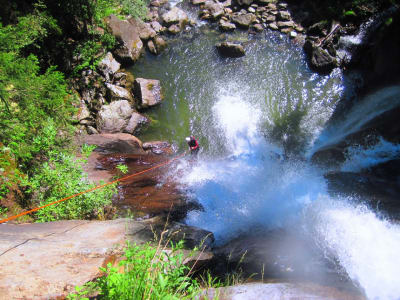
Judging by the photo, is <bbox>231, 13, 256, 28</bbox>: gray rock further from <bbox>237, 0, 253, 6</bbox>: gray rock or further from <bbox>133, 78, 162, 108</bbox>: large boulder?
<bbox>133, 78, 162, 108</bbox>: large boulder

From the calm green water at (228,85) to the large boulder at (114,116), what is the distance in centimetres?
90

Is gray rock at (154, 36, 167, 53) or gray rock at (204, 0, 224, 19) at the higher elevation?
gray rock at (204, 0, 224, 19)

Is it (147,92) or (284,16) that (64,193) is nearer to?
(147,92)

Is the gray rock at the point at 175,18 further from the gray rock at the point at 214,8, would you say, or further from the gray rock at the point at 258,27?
the gray rock at the point at 258,27

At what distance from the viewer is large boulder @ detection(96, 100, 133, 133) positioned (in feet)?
32.4

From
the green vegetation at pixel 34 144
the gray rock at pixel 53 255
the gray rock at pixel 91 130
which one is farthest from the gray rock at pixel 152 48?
the gray rock at pixel 53 255

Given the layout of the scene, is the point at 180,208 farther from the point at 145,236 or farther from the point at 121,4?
the point at 121,4

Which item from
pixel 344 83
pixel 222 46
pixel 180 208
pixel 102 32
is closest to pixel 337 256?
pixel 180 208

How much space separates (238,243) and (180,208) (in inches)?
76.7

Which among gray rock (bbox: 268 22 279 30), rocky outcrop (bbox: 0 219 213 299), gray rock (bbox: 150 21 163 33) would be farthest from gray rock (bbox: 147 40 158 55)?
rocky outcrop (bbox: 0 219 213 299)

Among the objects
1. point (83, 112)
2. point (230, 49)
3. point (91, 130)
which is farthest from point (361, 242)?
point (83, 112)

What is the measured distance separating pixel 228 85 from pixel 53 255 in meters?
9.40

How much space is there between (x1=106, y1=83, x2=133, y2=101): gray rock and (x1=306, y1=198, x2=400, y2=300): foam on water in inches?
330

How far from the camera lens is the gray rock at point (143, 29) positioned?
41.5 ft
